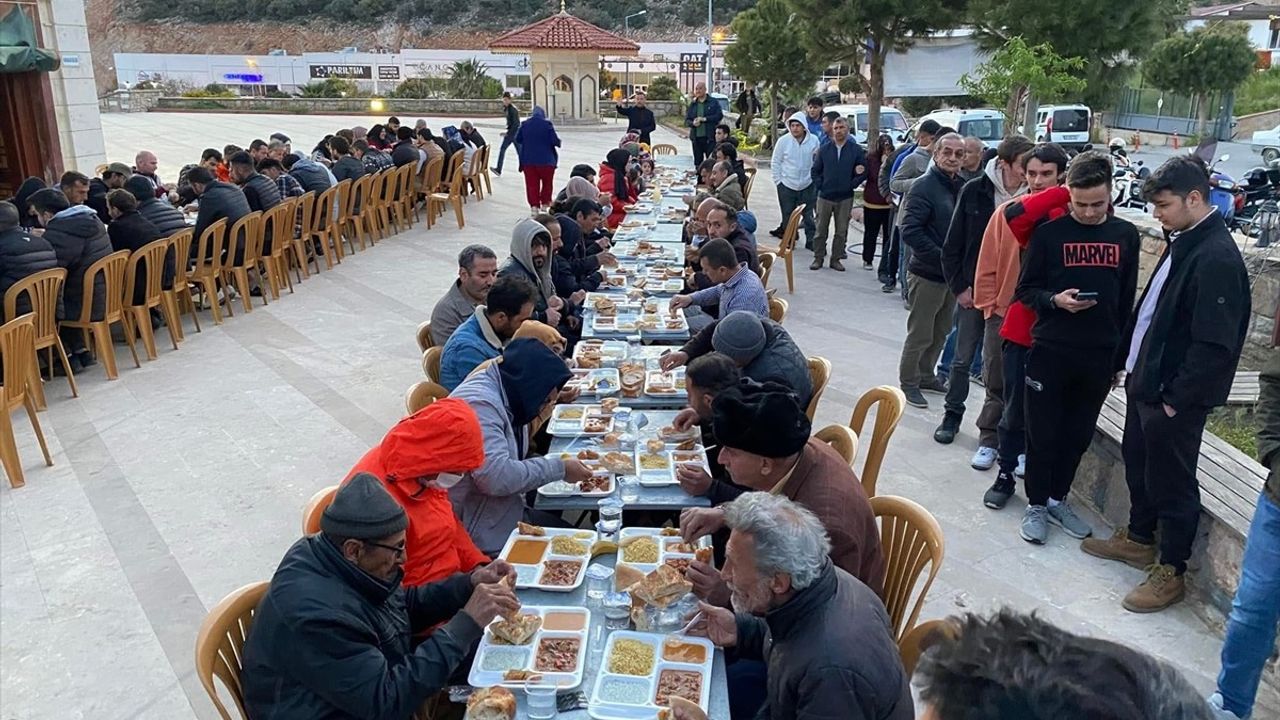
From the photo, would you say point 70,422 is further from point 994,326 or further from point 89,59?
point 89,59

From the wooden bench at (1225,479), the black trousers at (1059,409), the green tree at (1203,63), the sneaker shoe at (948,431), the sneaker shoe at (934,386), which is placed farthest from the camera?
the green tree at (1203,63)

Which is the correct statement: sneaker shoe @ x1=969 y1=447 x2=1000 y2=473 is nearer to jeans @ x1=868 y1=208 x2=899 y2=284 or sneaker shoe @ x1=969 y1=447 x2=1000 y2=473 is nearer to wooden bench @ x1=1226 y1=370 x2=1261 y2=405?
wooden bench @ x1=1226 y1=370 x2=1261 y2=405

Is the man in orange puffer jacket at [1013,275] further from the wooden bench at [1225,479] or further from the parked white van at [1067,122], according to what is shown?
the parked white van at [1067,122]

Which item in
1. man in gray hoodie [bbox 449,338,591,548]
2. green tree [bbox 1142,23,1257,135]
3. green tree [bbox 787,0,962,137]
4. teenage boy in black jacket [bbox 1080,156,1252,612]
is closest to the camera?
man in gray hoodie [bbox 449,338,591,548]

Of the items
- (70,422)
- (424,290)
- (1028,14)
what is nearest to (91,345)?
(70,422)

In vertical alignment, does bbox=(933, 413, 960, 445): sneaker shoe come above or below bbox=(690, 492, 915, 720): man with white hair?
below

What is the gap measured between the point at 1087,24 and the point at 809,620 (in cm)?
1222

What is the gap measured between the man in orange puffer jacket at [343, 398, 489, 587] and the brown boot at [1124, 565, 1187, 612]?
3059mm

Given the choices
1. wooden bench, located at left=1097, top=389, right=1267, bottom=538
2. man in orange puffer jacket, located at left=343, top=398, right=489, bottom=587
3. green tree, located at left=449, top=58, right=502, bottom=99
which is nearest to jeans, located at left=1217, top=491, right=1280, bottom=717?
wooden bench, located at left=1097, top=389, right=1267, bottom=538

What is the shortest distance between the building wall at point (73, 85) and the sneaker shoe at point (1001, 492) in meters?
12.4

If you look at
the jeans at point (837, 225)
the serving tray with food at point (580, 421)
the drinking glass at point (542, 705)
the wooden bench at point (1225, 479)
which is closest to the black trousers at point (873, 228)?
the jeans at point (837, 225)

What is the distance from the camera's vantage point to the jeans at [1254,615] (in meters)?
3.16

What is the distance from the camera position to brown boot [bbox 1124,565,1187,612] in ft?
13.2

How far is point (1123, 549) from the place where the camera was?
4.41 m
